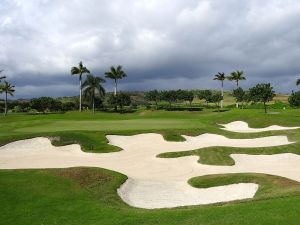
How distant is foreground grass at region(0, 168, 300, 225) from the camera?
672 inches

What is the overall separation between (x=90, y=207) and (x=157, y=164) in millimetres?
15638

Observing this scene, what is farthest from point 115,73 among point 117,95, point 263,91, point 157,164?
point 157,164

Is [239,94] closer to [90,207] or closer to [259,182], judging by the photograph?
[259,182]

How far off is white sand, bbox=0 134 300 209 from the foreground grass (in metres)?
2.35

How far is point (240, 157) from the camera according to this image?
38.0 m

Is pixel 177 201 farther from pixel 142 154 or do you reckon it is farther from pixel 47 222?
pixel 142 154

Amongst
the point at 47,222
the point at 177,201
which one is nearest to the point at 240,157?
the point at 177,201

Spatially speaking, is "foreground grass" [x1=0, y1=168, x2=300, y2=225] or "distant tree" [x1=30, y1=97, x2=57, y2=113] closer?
"foreground grass" [x1=0, y1=168, x2=300, y2=225]

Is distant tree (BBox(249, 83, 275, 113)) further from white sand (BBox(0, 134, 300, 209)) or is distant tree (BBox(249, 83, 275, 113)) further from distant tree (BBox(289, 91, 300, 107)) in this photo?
white sand (BBox(0, 134, 300, 209))

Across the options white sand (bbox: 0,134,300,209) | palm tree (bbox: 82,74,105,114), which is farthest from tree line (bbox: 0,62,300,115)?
white sand (bbox: 0,134,300,209)

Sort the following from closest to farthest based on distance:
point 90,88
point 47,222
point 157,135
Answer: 1. point 47,222
2. point 157,135
3. point 90,88

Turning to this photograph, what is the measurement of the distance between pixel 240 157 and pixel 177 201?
14.9 metres

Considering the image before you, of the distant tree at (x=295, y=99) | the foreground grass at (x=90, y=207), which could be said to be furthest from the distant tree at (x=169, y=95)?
the foreground grass at (x=90, y=207)

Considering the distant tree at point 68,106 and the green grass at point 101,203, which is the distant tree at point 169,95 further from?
the green grass at point 101,203
